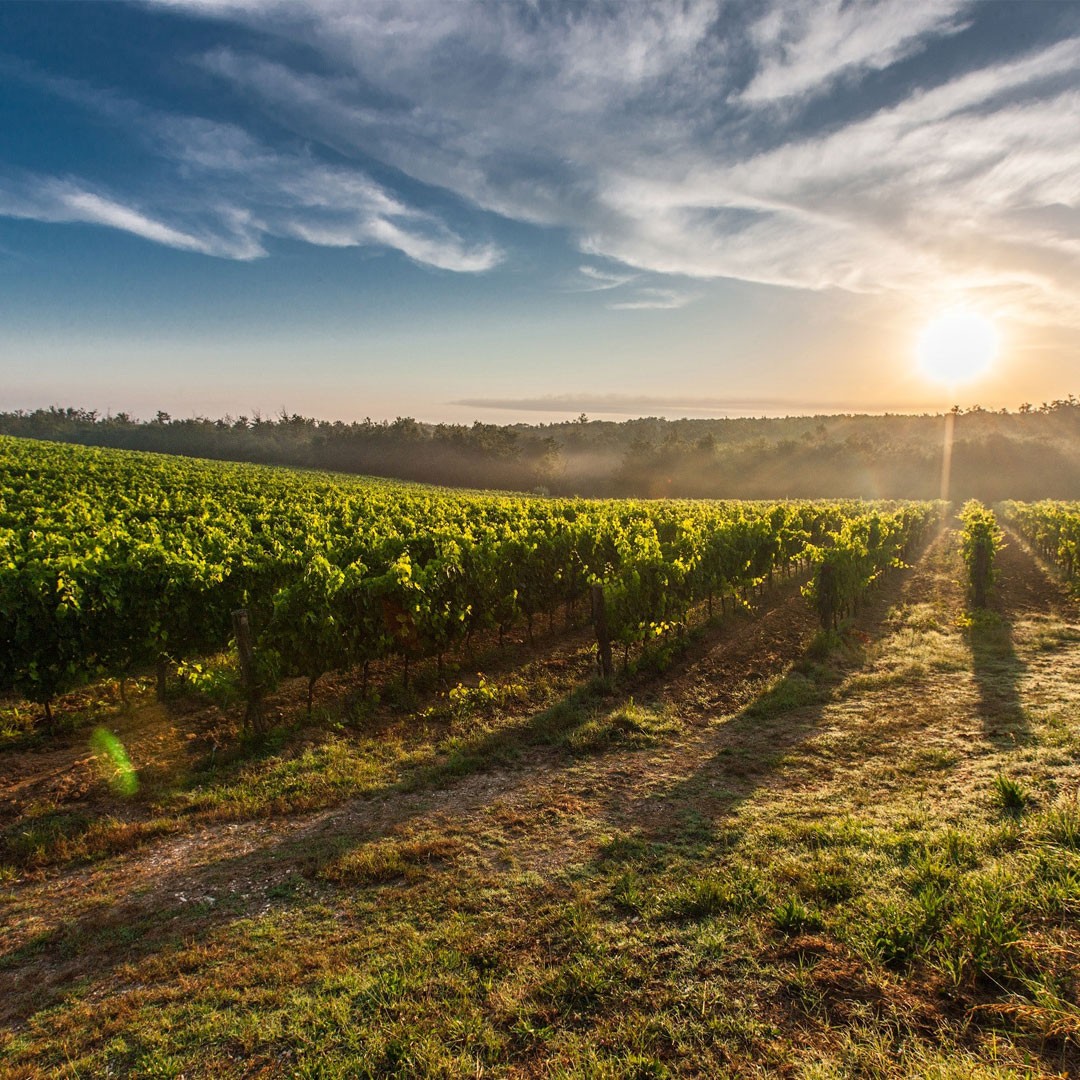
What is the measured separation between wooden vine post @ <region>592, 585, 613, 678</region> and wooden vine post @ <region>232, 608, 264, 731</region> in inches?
217

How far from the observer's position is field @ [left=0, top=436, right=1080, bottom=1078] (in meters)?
3.41

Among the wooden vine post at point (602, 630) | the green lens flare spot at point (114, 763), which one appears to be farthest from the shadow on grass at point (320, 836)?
the green lens flare spot at point (114, 763)

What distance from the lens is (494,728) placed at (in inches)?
347

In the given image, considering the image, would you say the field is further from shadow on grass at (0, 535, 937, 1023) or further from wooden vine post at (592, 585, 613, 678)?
wooden vine post at (592, 585, 613, 678)

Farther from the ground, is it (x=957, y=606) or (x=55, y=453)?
(x=55, y=453)

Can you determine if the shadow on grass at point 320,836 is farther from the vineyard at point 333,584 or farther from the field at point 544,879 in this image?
the vineyard at point 333,584

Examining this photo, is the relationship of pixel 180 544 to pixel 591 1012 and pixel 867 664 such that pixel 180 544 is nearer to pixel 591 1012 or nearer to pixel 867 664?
pixel 591 1012

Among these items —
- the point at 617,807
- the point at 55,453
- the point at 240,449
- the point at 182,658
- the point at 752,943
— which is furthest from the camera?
the point at 240,449

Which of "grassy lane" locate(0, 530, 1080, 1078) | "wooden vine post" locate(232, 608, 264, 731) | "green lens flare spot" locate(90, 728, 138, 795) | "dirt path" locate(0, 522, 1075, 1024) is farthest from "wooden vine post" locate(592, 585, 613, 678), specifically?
"green lens flare spot" locate(90, 728, 138, 795)

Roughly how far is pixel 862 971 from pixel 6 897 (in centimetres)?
688

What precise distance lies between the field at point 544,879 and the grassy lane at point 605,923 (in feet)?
0.08

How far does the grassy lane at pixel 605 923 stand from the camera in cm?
335

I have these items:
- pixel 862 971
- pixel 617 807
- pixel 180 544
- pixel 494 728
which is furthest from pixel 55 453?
pixel 862 971

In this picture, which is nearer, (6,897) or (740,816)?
(6,897)
